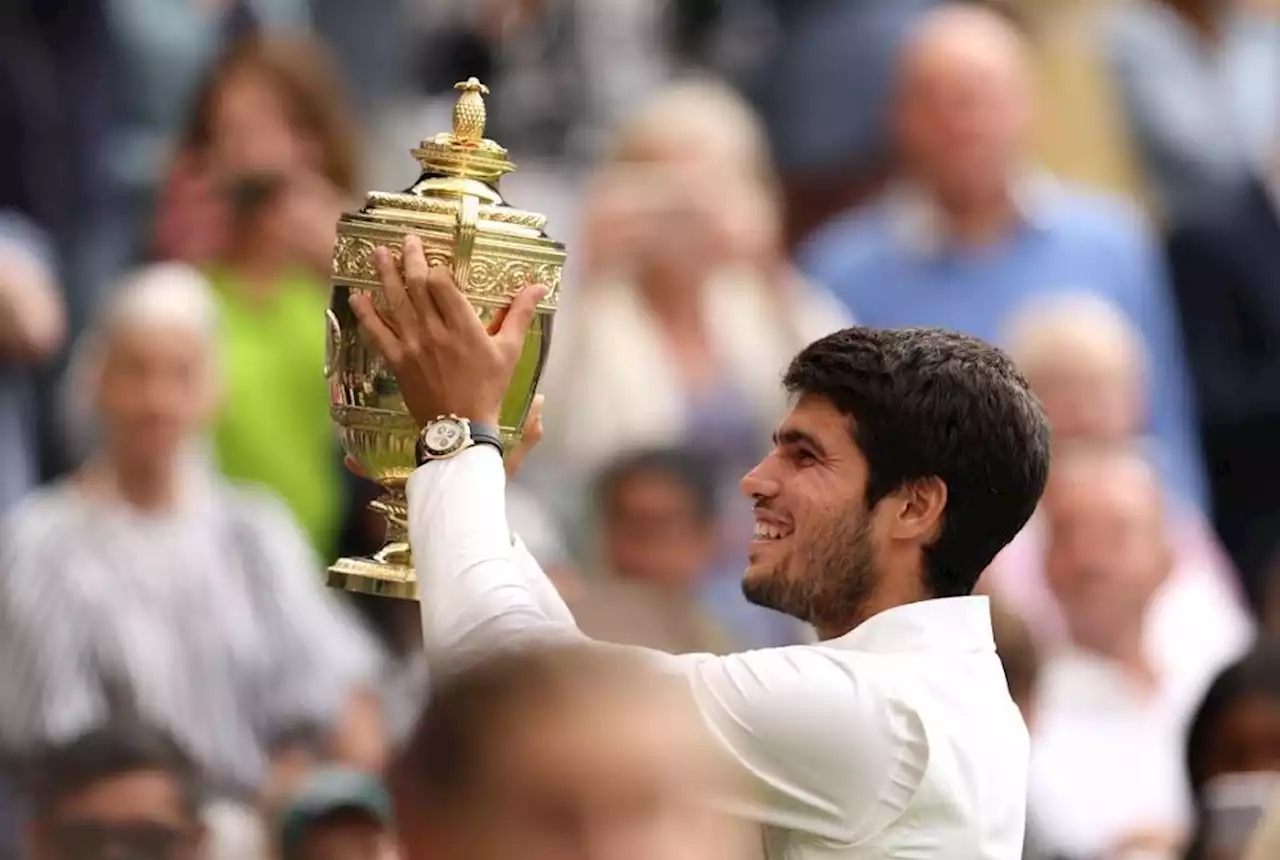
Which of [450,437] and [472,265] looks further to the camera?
[472,265]

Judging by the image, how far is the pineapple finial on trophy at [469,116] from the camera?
192 inches

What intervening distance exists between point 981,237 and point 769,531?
5.31 meters

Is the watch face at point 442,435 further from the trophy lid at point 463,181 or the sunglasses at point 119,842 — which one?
the sunglasses at point 119,842

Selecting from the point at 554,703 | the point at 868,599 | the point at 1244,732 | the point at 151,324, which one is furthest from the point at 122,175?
the point at 554,703

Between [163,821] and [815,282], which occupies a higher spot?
[815,282]

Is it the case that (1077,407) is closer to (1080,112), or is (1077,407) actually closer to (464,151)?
(1080,112)

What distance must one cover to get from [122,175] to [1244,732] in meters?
4.41

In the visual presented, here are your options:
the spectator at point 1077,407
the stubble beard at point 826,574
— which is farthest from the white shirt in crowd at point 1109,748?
the stubble beard at point 826,574

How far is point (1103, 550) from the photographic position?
898cm

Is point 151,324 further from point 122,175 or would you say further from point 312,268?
point 122,175

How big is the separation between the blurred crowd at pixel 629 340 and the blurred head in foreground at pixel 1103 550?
0.5 inches

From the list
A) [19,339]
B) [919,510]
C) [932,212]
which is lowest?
[919,510]

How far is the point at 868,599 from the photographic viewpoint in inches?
183

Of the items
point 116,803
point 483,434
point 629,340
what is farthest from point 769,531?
point 629,340
